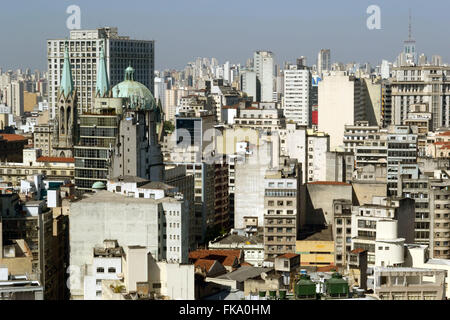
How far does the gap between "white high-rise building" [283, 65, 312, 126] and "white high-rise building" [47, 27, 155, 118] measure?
10.5 metres

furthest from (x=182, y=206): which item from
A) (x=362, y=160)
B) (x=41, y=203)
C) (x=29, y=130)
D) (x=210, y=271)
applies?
(x=29, y=130)

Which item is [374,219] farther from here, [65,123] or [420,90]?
[420,90]

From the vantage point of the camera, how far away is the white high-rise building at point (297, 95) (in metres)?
68.4

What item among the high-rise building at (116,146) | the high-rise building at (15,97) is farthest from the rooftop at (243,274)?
the high-rise building at (15,97)

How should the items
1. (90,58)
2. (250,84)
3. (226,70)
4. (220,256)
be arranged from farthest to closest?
(226,70)
(250,84)
(90,58)
(220,256)

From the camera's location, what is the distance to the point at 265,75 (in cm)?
8431

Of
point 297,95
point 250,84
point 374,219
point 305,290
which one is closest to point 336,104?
point 297,95

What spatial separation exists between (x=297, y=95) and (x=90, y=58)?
14.2 m

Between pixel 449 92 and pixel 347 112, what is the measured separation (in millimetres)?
6625

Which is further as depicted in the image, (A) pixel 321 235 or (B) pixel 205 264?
(A) pixel 321 235

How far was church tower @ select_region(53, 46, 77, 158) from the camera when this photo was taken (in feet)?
148

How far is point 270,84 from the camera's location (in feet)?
276

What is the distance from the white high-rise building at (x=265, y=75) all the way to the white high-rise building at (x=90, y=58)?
13.6 meters
